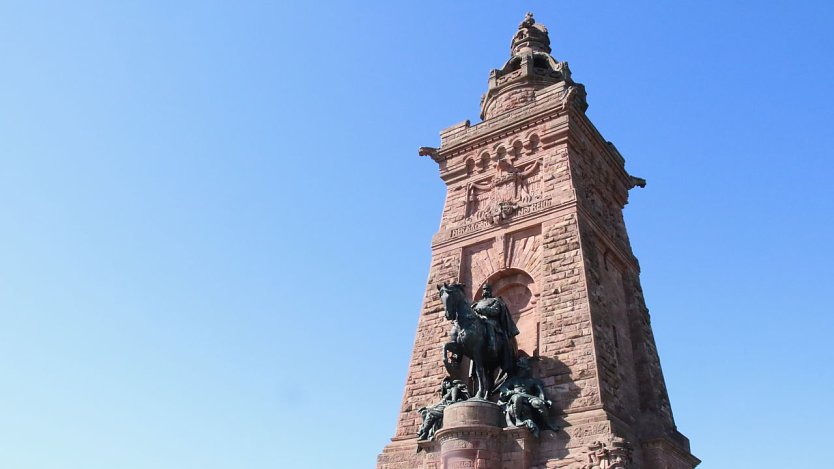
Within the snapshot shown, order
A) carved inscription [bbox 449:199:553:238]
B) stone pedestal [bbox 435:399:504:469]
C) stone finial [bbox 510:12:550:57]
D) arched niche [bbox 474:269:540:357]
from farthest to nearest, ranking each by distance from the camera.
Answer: stone finial [bbox 510:12:550:57] < carved inscription [bbox 449:199:553:238] < arched niche [bbox 474:269:540:357] < stone pedestal [bbox 435:399:504:469]

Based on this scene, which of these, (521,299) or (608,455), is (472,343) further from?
(608,455)

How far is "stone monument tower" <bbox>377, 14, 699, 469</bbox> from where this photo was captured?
14.8 metres

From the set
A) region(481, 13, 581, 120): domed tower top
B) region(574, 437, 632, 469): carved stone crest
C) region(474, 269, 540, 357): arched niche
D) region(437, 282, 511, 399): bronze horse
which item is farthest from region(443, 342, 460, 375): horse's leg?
region(481, 13, 581, 120): domed tower top

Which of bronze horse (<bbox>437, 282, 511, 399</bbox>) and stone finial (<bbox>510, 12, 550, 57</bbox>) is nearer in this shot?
bronze horse (<bbox>437, 282, 511, 399</bbox>)

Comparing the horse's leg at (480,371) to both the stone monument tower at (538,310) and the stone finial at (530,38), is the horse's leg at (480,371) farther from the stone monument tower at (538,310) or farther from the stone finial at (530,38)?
the stone finial at (530,38)

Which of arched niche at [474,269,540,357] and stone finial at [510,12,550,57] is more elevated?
stone finial at [510,12,550,57]

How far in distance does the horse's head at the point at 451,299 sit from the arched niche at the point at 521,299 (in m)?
2.07

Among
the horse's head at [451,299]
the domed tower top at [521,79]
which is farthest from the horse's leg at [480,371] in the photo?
the domed tower top at [521,79]

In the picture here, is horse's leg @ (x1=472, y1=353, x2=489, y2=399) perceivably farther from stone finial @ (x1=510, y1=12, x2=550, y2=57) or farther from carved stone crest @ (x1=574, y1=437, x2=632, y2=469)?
stone finial @ (x1=510, y1=12, x2=550, y2=57)

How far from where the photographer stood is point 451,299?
16.6m

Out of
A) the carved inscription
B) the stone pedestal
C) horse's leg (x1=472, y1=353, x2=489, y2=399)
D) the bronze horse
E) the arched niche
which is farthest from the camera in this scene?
the carved inscription

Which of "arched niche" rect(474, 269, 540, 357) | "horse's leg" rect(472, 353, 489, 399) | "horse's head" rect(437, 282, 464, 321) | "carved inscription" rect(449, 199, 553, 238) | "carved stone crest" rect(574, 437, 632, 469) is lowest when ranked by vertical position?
"carved stone crest" rect(574, 437, 632, 469)

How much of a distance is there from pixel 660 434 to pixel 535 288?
460 centimetres

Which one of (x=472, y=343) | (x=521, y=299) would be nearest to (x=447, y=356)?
(x=472, y=343)
